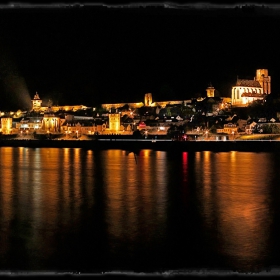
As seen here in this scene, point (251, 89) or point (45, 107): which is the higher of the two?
point (251, 89)

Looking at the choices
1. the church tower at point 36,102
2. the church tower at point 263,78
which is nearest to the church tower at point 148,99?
the church tower at point 263,78

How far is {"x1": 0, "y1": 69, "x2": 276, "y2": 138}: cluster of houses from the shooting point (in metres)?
23.2

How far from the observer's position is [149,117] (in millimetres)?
25547

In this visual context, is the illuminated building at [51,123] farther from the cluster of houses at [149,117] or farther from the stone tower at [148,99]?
the stone tower at [148,99]

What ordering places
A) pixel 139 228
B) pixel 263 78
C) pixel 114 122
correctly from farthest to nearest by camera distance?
pixel 263 78 < pixel 114 122 < pixel 139 228

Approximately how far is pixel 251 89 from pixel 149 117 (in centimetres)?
553

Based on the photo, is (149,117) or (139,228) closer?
(139,228)

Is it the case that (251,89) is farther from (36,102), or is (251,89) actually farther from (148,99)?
(36,102)

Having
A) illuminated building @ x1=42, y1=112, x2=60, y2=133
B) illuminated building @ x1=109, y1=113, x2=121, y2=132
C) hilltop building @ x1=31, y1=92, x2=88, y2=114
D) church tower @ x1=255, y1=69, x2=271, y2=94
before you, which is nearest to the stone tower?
hilltop building @ x1=31, y1=92, x2=88, y2=114

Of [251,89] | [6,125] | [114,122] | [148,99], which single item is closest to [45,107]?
[6,125]

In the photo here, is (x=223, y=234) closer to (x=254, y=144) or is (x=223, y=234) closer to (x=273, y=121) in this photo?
(x=254, y=144)

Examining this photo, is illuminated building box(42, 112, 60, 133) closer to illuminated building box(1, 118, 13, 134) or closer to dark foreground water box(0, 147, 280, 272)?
illuminated building box(1, 118, 13, 134)

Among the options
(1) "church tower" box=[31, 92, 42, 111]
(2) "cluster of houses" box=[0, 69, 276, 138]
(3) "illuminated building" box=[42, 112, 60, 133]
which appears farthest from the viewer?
(1) "church tower" box=[31, 92, 42, 111]

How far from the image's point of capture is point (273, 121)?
72.0 feet
